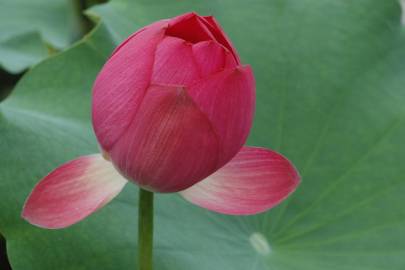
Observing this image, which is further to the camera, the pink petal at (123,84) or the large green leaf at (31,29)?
the large green leaf at (31,29)

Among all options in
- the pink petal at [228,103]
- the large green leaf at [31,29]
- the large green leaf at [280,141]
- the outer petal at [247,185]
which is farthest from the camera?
the large green leaf at [31,29]

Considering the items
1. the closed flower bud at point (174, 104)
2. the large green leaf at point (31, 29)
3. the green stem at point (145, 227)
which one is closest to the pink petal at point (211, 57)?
the closed flower bud at point (174, 104)

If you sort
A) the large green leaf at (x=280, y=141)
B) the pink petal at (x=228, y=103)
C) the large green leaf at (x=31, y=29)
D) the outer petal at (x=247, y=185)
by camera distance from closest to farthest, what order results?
1. the pink petal at (x=228, y=103)
2. the outer petal at (x=247, y=185)
3. the large green leaf at (x=280, y=141)
4. the large green leaf at (x=31, y=29)

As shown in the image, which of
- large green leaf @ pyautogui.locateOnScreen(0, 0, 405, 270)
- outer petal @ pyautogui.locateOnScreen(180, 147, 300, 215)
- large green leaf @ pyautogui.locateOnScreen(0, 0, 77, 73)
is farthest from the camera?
large green leaf @ pyautogui.locateOnScreen(0, 0, 77, 73)

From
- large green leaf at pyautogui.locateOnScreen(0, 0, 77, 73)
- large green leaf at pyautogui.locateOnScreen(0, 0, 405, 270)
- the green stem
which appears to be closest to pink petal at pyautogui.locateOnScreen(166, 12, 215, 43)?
the green stem

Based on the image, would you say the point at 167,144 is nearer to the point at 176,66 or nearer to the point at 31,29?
the point at 176,66

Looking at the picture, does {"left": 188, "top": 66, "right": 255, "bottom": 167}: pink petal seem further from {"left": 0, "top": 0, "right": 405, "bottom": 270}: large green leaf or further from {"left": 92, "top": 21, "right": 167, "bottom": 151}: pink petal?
{"left": 0, "top": 0, "right": 405, "bottom": 270}: large green leaf

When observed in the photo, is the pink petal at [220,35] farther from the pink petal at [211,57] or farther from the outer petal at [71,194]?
the outer petal at [71,194]

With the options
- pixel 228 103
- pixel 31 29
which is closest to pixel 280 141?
pixel 228 103
